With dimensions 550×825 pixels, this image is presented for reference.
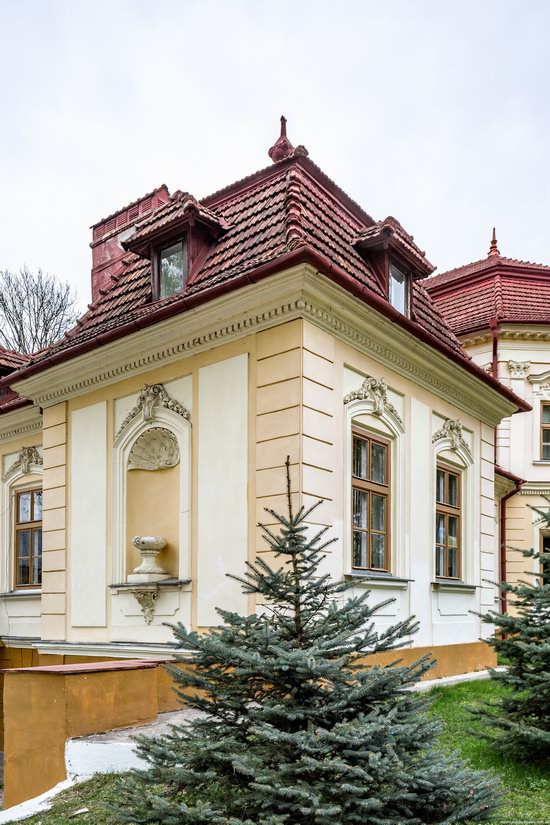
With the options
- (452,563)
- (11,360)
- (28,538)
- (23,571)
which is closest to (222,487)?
(452,563)

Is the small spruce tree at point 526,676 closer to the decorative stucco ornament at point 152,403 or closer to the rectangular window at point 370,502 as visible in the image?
the rectangular window at point 370,502

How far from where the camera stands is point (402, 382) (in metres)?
10.6

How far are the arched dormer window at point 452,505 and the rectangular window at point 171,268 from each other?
14.2 ft

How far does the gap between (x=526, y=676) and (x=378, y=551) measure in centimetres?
353

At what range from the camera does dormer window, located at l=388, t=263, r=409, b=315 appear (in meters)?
10.8

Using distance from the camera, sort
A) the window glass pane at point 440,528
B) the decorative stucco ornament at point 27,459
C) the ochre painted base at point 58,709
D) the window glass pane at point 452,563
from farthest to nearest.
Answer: the decorative stucco ornament at point 27,459 < the window glass pane at point 452,563 < the window glass pane at point 440,528 < the ochre painted base at point 58,709

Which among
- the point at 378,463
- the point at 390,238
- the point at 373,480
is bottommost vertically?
the point at 373,480

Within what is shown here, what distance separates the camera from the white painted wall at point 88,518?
10539 millimetres

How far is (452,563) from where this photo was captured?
12.1m

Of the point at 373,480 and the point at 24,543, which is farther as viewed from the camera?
the point at 24,543

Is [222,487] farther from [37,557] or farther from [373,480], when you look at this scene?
[37,557]

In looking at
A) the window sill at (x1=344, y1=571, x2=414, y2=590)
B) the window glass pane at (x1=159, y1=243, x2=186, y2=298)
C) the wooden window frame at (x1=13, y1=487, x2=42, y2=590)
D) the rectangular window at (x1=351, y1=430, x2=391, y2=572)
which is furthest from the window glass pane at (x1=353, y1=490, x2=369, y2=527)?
the wooden window frame at (x1=13, y1=487, x2=42, y2=590)

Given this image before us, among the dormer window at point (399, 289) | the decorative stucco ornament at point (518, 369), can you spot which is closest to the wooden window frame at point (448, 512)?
the dormer window at point (399, 289)

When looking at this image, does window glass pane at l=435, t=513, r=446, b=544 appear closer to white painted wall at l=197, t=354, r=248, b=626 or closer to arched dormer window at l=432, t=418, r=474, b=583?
arched dormer window at l=432, t=418, r=474, b=583
